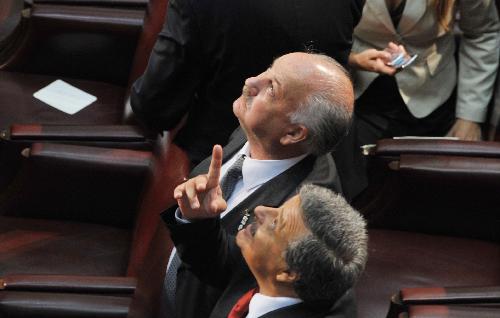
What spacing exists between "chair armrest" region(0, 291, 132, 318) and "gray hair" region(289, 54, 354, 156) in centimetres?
56

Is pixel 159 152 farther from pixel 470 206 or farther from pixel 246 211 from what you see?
pixel 470 206

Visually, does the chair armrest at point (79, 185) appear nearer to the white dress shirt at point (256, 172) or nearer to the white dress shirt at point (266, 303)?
the white dress shirt at point (256, 172)

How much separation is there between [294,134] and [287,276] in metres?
0.32

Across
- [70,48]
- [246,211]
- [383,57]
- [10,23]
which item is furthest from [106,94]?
[246,211]

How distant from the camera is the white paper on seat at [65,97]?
258 centimetres

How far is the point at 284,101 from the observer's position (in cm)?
155

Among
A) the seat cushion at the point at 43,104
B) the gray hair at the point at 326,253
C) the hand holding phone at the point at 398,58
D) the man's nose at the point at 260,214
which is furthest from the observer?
the seat cushion at the point at 43,104

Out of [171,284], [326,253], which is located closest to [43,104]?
[171,284]

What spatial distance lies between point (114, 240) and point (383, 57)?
0.87 metres

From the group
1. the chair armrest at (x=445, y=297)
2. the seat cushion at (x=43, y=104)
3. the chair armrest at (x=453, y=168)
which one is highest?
the chair armrest at (x=453, y=168)

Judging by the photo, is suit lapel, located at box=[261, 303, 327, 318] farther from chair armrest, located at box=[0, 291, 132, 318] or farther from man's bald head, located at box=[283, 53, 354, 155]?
chair armrest, located at box=[0, 291, 132, 318]

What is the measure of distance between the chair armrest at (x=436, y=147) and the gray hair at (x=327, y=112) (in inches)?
20.9

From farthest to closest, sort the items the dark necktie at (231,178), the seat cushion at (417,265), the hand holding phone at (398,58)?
1. the hand holding phone at (398,58)
2. the seat cushion at (417,265)
3. the dark necktie at (231,178)

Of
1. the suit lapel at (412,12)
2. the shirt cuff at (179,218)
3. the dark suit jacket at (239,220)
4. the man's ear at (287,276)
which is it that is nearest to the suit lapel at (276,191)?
the dark suit jacket at (239,220)
